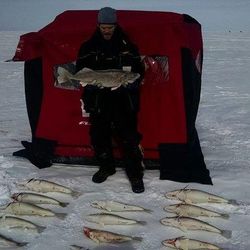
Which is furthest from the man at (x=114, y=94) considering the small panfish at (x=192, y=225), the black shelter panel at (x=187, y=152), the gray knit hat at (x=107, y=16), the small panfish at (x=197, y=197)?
the small panfish at (x=192, y=225)

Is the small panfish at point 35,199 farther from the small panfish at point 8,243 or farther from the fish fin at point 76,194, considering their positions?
the small panfish at point 8,243

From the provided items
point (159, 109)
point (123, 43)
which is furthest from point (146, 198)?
point (123, 43)

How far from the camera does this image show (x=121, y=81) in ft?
16.7

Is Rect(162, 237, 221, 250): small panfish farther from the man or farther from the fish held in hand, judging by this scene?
the man

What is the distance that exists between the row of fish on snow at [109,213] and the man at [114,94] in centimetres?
61

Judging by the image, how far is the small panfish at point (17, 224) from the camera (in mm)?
4379

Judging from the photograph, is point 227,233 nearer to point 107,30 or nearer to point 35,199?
point 35,199

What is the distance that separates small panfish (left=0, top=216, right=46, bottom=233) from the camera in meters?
4.38

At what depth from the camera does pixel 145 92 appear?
5770 millimetres

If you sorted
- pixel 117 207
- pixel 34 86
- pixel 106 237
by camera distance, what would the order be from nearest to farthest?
pixel 106 237
pixel 117 207
pixel 34 86

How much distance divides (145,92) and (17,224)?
7.52 ft

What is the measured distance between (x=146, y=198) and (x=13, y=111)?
17.9ft

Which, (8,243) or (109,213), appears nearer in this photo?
(8,243)

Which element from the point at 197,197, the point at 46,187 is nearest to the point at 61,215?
the point at 46,187
